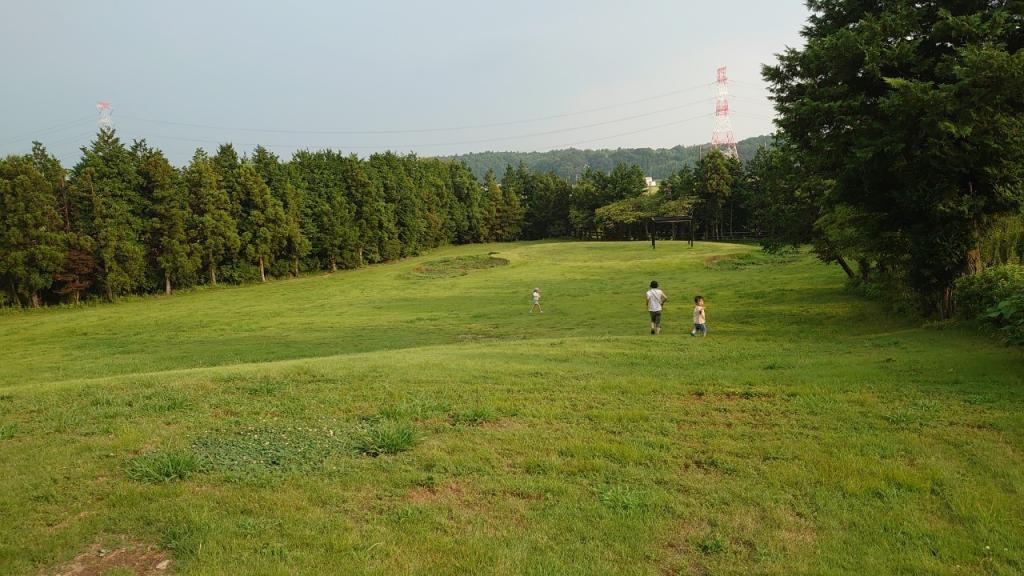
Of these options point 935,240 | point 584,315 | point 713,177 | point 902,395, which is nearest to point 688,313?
point 584,315

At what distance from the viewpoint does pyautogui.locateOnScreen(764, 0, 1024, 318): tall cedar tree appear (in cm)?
1339

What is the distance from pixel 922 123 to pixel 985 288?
4347 millimetres

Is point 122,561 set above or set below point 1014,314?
below

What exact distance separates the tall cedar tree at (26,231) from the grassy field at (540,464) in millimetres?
37626

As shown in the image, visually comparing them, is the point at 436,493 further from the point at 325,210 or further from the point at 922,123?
the point at 325,210

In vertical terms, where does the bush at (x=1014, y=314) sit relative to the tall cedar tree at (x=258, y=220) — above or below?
below

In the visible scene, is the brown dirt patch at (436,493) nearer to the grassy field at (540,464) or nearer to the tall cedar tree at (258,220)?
the grassy field at (540,464)

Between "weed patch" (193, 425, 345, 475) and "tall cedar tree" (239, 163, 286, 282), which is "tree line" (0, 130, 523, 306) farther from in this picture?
"weed patch" (193, 425, 345, 475)

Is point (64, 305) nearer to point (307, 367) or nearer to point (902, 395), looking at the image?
point (307, 367)

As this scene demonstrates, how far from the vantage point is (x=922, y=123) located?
44.9 feet

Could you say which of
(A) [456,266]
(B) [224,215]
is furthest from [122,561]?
(A) [456,266]

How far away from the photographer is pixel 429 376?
34.2 feet

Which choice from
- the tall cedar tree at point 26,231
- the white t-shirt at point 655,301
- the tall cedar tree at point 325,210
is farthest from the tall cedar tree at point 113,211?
the white t-shirt at point 655,301

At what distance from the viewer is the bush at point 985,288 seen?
13297mm
